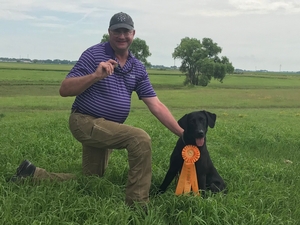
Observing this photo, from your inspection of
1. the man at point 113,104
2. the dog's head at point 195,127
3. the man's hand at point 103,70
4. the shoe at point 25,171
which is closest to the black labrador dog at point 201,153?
the dog's head at point 195,127

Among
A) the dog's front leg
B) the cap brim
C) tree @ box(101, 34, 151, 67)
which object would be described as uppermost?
tree @ box(101, 34, 151, 67)

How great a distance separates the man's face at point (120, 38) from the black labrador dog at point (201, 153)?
113cm

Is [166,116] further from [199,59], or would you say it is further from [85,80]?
[199,59]

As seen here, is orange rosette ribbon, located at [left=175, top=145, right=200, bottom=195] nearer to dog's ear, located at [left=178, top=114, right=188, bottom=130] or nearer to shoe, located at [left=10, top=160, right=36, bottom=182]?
dog's ear, located at [left=178, top=114, right=188, bottom=130]

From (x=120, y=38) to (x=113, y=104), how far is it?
746mm

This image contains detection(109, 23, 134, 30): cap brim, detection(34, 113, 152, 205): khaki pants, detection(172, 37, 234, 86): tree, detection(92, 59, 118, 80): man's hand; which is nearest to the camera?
detection(92, 59, 118, 80): man's hand

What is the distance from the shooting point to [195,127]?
4.23 m

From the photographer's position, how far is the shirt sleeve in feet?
13.0

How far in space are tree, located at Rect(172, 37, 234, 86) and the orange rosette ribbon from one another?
4905 cm

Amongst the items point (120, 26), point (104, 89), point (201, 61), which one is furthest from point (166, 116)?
point (201, 61)

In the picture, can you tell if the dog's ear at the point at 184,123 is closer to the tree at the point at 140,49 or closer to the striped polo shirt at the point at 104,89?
the striped polo shirt at the point at 104,89

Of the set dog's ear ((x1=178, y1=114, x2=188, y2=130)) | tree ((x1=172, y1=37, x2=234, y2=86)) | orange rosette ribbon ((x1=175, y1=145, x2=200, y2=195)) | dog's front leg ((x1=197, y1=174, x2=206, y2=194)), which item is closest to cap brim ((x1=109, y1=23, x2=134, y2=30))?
dog's ear ((x1=178, y1=114, x2=188, y2=130))

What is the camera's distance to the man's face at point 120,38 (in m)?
4.02

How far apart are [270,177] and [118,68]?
295 cm
